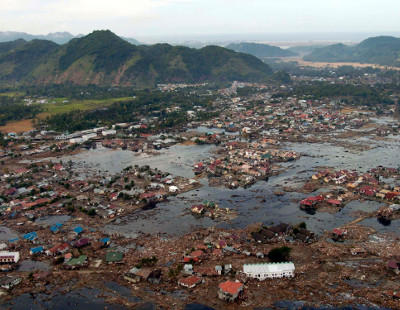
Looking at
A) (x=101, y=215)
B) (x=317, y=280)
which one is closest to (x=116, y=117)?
(x=101, y=215)

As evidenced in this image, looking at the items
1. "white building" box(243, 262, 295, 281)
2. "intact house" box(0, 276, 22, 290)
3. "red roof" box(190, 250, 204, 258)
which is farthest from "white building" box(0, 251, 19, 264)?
"white building" box(243, 262, 295, 281)

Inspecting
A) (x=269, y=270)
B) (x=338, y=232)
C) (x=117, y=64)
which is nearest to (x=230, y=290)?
(x=269, y=270)

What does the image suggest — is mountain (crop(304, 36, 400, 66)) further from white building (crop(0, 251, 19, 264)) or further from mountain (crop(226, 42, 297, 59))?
white building (crop(0, 251, 19, 264))

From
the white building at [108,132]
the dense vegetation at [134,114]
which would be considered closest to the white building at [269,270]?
the white building at [108,132]

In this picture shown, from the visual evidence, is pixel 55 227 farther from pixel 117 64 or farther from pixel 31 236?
pixel 117 64

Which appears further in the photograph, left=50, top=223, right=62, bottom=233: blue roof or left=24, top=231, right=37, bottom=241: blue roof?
left=50, top=223, right=62, bottom=233: blue roof

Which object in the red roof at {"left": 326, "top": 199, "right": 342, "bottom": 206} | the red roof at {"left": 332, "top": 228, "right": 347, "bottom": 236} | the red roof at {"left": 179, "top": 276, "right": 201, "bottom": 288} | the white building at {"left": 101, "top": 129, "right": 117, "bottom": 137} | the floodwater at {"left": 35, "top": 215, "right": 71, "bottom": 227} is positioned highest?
the white building at {"left": 101, "top": 129, "right": 117, "bottom": 137}
